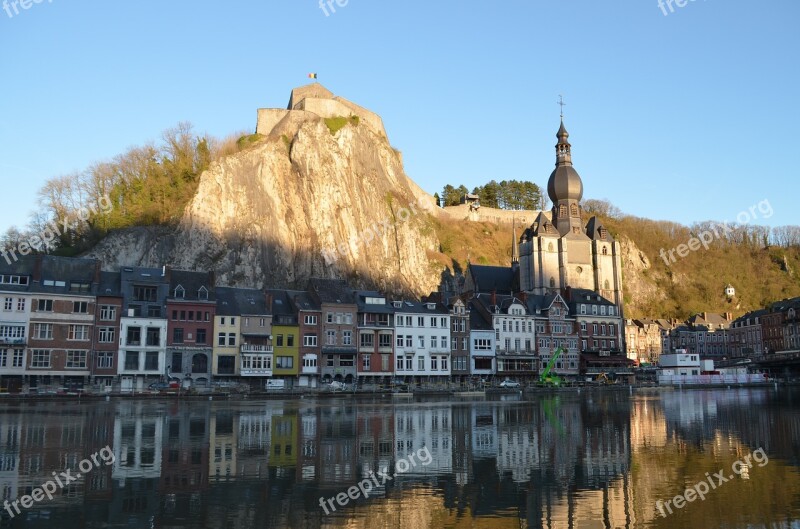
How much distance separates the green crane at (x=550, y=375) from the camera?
7825 centimetres

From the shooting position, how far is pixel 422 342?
75.4 metres

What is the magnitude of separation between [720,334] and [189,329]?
97.6m

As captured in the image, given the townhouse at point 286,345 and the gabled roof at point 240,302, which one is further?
the townhouse at point 286,345

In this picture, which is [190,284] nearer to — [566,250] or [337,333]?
[337,333]

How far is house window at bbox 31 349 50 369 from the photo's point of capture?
58.2m

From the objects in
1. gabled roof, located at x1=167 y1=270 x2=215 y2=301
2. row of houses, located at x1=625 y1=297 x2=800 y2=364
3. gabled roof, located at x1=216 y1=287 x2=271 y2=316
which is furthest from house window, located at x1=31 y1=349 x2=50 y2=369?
row of houses, located at x1=625 y1=297 x2=800 y2=364

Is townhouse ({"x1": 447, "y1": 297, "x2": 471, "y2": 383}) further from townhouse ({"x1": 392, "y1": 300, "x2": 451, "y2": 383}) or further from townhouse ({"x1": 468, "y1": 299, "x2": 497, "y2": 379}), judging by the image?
townhouse ({"x1": 392, "y1": 300, "x2": 451, "y2": 383})

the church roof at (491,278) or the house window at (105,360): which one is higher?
the church roof at (491,278)

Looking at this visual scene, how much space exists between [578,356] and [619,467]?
214 ft

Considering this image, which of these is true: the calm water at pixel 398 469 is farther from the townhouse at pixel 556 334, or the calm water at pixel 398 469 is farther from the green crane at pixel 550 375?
the townhouse at pixel 556 334

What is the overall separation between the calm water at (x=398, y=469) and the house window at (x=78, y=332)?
1934 centimetres

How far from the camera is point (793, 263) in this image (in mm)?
152500

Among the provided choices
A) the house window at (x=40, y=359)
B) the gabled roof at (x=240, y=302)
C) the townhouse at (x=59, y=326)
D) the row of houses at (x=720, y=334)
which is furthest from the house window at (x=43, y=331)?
the row of houses at (x=720, y=334)

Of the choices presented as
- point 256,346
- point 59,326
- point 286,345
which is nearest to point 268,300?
point 286,345
